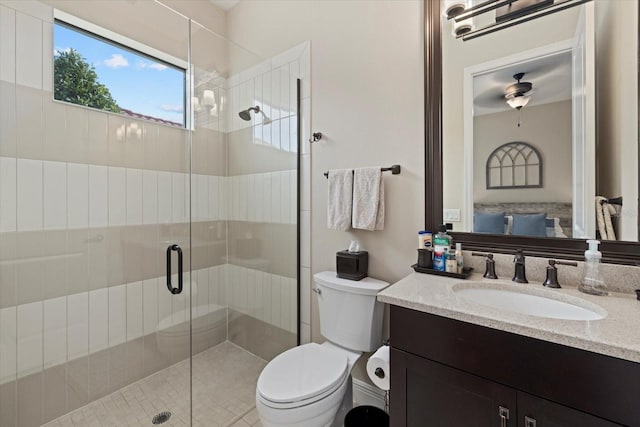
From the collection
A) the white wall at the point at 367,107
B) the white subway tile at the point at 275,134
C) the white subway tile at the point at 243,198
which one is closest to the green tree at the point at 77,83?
the white subway tile at the point at 243,198

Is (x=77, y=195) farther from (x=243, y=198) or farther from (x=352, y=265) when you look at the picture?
(x=352, y=265)

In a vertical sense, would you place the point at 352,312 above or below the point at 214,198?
below

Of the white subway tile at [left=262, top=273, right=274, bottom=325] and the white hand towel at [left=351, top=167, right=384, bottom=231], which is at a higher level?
the white hand towel at [left=351, top=167, right=384, bottom=231]

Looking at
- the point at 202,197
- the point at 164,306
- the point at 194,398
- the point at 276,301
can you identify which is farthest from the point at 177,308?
the point at 202,197

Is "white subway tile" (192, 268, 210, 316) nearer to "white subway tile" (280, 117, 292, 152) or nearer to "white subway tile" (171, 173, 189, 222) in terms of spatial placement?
"white subway tile" (171, 173, 189, 222)

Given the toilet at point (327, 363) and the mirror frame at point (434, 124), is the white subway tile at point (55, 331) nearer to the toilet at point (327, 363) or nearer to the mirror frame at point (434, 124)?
the toilet at point (327, 363)

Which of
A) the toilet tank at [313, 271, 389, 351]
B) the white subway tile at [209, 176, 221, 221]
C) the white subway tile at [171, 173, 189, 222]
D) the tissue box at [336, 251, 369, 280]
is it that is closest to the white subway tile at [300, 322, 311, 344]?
the toilet tank at [313, 271, 389, 351]

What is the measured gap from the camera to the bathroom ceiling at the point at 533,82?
44.3 inches

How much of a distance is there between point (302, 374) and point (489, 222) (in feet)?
3.61

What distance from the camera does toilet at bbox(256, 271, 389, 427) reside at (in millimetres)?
1113

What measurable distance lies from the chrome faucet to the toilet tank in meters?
0.58

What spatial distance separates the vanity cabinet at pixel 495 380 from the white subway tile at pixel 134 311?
5.43ft

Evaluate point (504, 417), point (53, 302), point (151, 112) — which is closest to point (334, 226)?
point (504, 417)

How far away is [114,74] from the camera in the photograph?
5.68 ft
